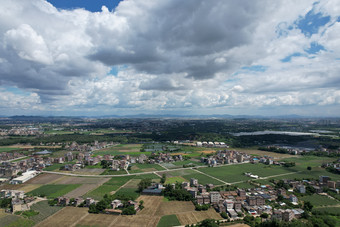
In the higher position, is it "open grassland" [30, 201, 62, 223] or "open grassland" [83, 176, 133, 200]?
"open grassland" [30, 201, 62, 223]

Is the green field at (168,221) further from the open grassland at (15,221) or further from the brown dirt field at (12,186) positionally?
the brown dirt field at (12,186)

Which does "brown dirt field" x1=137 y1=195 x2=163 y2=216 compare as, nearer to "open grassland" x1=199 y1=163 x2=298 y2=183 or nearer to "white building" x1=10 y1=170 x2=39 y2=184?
"open grassland" x1=199 y1=163 x2=298 y2=183

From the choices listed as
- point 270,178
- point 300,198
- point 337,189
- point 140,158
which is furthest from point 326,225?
point 140,158

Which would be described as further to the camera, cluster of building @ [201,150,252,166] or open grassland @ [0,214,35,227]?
cluster of building @ [201,150,252,166]

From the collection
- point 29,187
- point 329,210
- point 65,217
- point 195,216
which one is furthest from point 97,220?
point 329,210

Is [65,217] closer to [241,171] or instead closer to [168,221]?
[168,221]

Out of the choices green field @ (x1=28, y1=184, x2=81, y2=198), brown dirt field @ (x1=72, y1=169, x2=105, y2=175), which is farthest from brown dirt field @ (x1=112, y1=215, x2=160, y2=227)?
brown dirt field @ (x1=72, y1=169, x2=105, y2=175)
